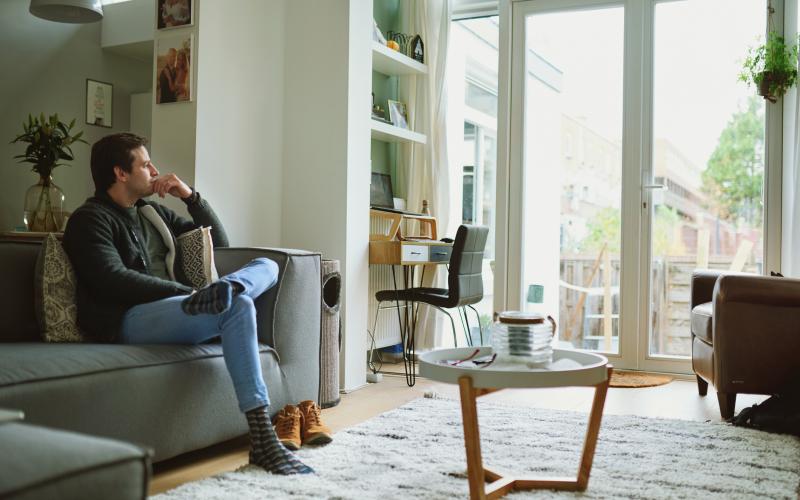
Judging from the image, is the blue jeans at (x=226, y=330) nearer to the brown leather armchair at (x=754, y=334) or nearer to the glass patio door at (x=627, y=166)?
the brown leather armchair at (x=754, y=334)

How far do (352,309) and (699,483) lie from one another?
6.64 feet

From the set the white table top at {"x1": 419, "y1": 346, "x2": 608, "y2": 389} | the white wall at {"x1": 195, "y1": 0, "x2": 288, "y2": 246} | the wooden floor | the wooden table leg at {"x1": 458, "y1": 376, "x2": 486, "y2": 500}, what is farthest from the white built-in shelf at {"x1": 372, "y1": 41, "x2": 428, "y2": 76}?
the wooden table leg at {"x1": 458, "y1": 376, "x2": 486, "y2": 500}

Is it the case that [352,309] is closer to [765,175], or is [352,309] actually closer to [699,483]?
[699,483]

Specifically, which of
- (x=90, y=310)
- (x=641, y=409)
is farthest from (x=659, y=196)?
(x=90, y=310)

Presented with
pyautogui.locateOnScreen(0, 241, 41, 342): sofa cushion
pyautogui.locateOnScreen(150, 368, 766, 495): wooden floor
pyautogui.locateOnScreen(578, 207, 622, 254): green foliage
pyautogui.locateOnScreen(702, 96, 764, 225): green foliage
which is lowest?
pyautogui.locateOnScreen(150, 368, 766, 495): wooden floor

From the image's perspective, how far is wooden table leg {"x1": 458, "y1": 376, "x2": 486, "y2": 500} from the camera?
1.90 meters

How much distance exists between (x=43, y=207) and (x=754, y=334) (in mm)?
3326

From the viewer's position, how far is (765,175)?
14.4 feet

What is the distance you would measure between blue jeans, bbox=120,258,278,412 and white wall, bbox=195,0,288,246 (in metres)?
1.18

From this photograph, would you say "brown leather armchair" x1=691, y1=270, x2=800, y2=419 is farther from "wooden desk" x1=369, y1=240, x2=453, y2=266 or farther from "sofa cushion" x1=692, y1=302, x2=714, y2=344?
"wooden desk" x1=369, y1=240, x2=453, y2=266

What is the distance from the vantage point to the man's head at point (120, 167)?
8.84ft

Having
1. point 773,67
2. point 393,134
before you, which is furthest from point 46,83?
point 773,67

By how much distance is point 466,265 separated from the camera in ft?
13.1

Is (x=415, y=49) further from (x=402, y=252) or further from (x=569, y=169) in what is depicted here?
(x=402, y=252)
